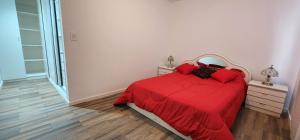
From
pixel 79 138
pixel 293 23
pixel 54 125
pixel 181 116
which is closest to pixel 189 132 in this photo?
pixel 181 116

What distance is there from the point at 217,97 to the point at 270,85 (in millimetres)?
1287

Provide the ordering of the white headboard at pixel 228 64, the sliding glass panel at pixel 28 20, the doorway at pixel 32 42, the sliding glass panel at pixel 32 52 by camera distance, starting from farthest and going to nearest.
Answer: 1. the sliding glass panel at pixel 32 52
2. the sliding glass panel at pixel 28 20
3. the white headboard at pixel 228 64
4. the doorway at pixel 32 42

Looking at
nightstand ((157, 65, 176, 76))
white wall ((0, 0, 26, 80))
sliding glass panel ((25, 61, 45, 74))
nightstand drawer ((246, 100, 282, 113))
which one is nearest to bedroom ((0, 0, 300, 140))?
nightstand drawer ((246, 100, 282, 113))

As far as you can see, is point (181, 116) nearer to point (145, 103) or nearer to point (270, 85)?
point (145, 103)

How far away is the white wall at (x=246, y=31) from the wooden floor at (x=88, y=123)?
3.52 ft

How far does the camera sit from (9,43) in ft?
11.9

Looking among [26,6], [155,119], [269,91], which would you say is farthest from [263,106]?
[26,6]

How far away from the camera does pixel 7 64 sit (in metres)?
3.69

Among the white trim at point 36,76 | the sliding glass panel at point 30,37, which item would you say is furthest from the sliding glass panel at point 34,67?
the sliding glass panel at point 30,37

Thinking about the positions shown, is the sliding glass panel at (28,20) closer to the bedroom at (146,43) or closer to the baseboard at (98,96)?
the bedroom at (146,43)

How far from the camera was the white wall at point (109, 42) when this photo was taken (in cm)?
247

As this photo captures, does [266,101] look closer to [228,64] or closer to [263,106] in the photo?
[263,106]

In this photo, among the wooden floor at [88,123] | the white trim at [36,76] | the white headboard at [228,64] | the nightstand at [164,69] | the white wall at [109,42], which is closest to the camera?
the wooden floor at [88,123]

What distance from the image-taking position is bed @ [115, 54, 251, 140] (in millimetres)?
1571
